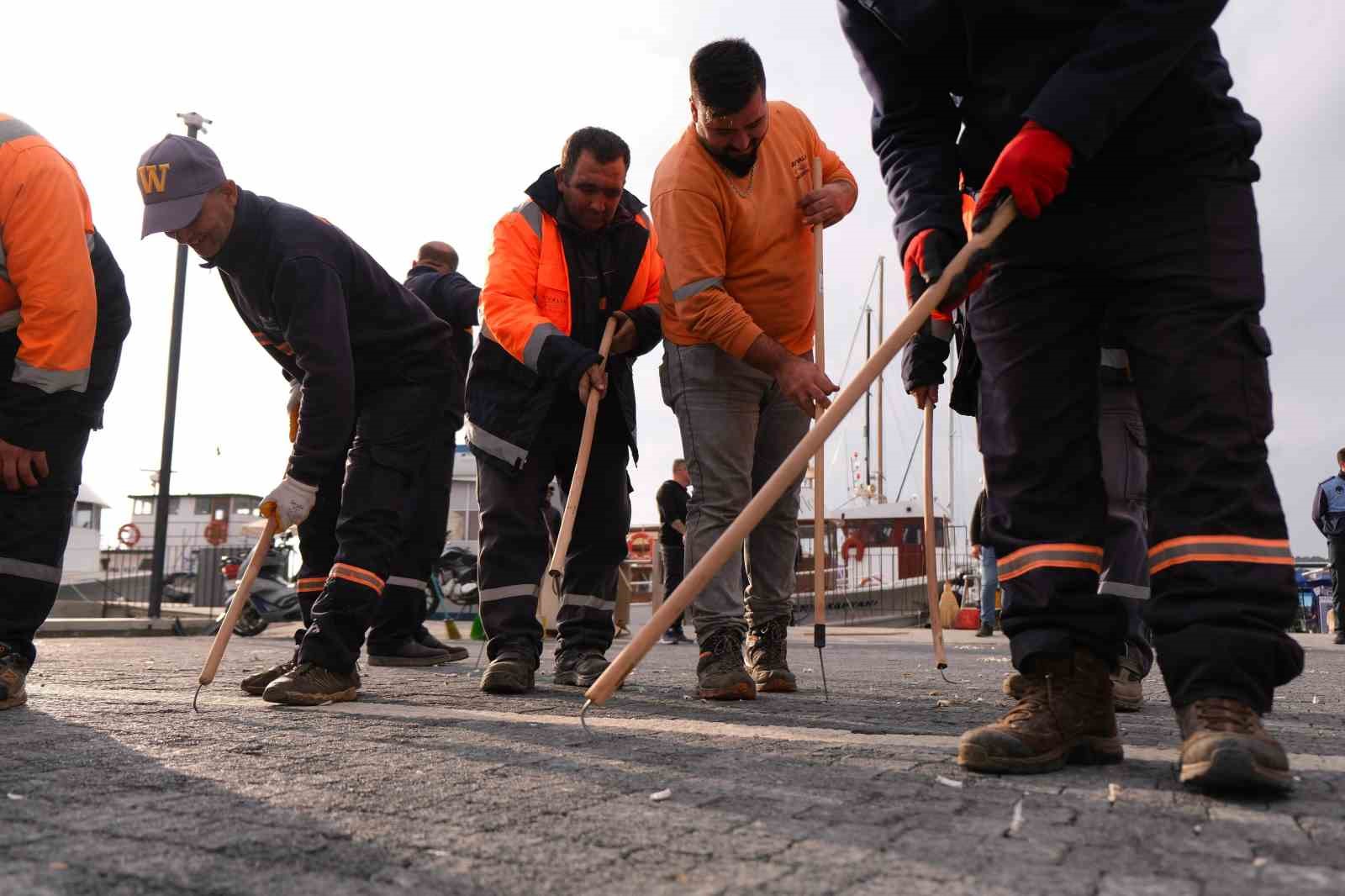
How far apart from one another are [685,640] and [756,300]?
7534 millimetres

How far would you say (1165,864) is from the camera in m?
1.43

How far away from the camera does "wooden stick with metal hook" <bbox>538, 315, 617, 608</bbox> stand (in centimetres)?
367

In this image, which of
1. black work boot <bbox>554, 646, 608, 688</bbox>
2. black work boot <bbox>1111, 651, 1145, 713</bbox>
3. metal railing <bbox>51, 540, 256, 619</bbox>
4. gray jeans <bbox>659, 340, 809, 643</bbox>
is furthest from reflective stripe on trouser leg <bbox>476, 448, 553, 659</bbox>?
metal railing <bbox>51, 540, 256, 619</bbox>

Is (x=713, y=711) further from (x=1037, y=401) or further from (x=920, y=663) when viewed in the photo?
(x=920, y=663)

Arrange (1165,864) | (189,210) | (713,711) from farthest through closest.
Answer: (189,210) < (713,711) < (1165,864)

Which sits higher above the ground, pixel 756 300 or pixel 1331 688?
pixel 756 300

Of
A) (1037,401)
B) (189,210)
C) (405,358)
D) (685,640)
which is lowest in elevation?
(685,640)

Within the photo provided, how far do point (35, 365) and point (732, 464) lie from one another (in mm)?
2207

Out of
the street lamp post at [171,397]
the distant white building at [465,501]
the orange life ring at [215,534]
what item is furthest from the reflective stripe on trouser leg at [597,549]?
the distant white building at [465,501]

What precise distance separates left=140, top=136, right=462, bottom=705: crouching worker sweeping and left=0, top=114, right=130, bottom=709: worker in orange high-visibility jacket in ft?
0.98

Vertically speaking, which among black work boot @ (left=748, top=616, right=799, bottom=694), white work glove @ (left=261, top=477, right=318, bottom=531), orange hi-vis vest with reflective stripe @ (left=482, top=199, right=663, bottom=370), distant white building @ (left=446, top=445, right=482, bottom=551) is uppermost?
distant white building @ (left=446, top=445, right=482, bottom=551)

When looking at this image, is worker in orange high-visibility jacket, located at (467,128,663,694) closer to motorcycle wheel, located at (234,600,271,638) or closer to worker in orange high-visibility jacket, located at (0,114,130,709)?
worker in orange high-visibility jacket, located at (0,114,130,709)

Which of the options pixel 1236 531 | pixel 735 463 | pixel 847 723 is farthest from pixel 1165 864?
pixel 735 463

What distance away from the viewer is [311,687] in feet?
11.5
